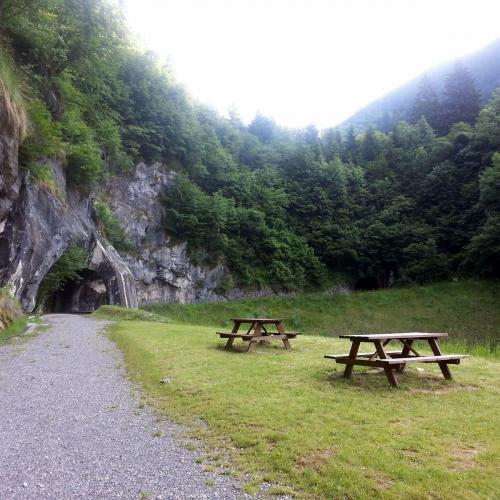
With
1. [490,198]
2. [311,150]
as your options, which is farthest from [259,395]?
[311,150]

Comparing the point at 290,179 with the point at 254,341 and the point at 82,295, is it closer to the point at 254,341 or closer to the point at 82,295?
the point at 82,295

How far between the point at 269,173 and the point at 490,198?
25.4m

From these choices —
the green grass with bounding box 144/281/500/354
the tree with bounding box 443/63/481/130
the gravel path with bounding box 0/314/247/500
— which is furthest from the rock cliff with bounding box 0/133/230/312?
the tree with bounding box 443/63/481/130

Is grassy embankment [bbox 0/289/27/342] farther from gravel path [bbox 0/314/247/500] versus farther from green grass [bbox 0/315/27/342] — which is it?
gravel path [bbox 0/314/247/500]

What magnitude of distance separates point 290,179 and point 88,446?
53558 millimetres

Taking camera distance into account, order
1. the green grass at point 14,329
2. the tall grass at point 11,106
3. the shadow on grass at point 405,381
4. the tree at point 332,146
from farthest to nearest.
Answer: the tree at point 332,146 → the tall grass at point 11,106 → the green grass at point 14,329 → the shadow on grass at point 405,381

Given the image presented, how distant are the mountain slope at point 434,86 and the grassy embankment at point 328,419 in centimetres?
8034

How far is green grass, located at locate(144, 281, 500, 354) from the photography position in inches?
1283

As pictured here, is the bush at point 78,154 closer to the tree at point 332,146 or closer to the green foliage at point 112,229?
the green foliage at point 112,229

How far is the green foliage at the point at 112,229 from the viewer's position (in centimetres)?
3412

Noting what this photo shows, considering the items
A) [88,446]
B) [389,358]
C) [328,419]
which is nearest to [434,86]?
[389,358]

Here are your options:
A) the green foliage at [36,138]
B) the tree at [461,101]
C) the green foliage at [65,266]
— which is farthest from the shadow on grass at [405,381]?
the tree at [461,101]

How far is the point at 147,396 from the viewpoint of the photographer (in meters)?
6.96

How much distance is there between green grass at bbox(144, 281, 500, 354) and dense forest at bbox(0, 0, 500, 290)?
14.7 feet
